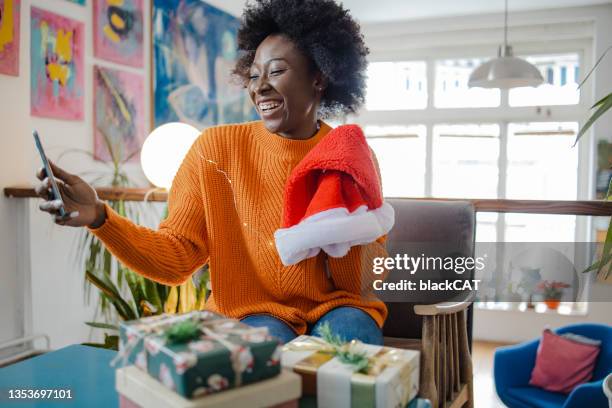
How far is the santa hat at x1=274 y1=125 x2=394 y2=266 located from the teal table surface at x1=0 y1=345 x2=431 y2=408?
0.42 m

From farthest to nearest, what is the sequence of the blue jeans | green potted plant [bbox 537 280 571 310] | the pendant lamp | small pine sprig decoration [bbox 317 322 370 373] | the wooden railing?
1. the pendant lamp
2. green potted plant [bbox 537 280 571 310]
3. the wooden railing
4. the blue jeans
5. small pine sprig decoration [bbox 317 322 370 373]

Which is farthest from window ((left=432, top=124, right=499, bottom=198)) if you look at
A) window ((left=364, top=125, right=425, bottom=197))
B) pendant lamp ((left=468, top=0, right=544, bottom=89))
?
pendant lamp ((left=468, top=0, right=544, bottom=89))

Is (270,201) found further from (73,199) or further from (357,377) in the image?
(357,377)

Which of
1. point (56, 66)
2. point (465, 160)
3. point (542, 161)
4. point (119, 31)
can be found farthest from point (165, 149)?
point (542, 161)

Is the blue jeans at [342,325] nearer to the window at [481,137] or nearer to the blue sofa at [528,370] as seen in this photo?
the blue sofa at [528,370]

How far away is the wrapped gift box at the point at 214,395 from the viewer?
637 mm

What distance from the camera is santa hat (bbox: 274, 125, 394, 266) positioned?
1.10 metres

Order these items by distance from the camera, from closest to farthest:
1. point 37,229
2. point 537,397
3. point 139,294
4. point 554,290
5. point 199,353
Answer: point 199,353 < point 554,290 < point 139,294 < point 37,229 < point 537,397

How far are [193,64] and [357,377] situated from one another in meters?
3.31

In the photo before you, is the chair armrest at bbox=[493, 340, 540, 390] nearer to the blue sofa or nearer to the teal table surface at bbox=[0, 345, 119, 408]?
the blue sofa

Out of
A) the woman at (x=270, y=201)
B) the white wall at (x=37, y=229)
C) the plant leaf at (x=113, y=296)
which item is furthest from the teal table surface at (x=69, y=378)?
the white wall at (x=37, y=229)

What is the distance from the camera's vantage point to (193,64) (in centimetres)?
373

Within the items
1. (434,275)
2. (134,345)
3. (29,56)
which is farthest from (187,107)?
(134,345)

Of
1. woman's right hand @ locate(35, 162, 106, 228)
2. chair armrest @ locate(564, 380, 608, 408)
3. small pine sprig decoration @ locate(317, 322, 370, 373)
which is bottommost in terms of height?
chair armrest @ locate(564, 380, 608, 408)
